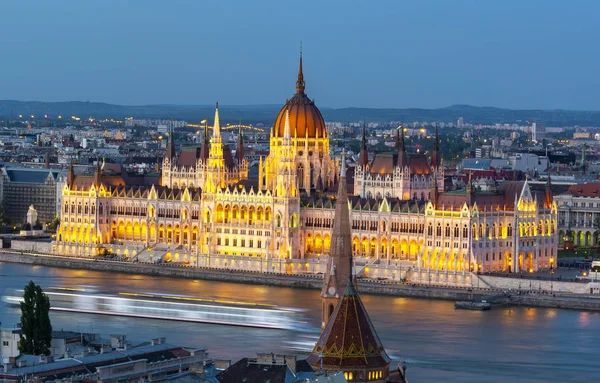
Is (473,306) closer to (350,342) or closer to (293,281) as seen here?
(293,281)

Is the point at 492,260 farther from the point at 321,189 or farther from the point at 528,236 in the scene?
the point at 321,189

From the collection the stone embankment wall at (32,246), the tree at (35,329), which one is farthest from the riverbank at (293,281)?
the tree at (35,329)

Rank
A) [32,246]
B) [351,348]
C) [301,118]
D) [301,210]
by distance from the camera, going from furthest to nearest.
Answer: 1. [32,246]
2. [301,118]
3. [301,210]
4. [351,348]

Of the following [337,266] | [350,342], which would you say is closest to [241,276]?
[337,266]

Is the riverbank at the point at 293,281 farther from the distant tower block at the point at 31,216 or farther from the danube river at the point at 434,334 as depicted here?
the distant tower block at the point at 31,216

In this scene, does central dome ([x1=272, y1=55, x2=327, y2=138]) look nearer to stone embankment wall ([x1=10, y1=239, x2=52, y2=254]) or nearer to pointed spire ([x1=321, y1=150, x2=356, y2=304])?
stone embankment wall ([x1=10, y1=239, x2=52, y2=254])

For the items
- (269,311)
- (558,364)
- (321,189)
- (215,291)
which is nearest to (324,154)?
(321,189)
